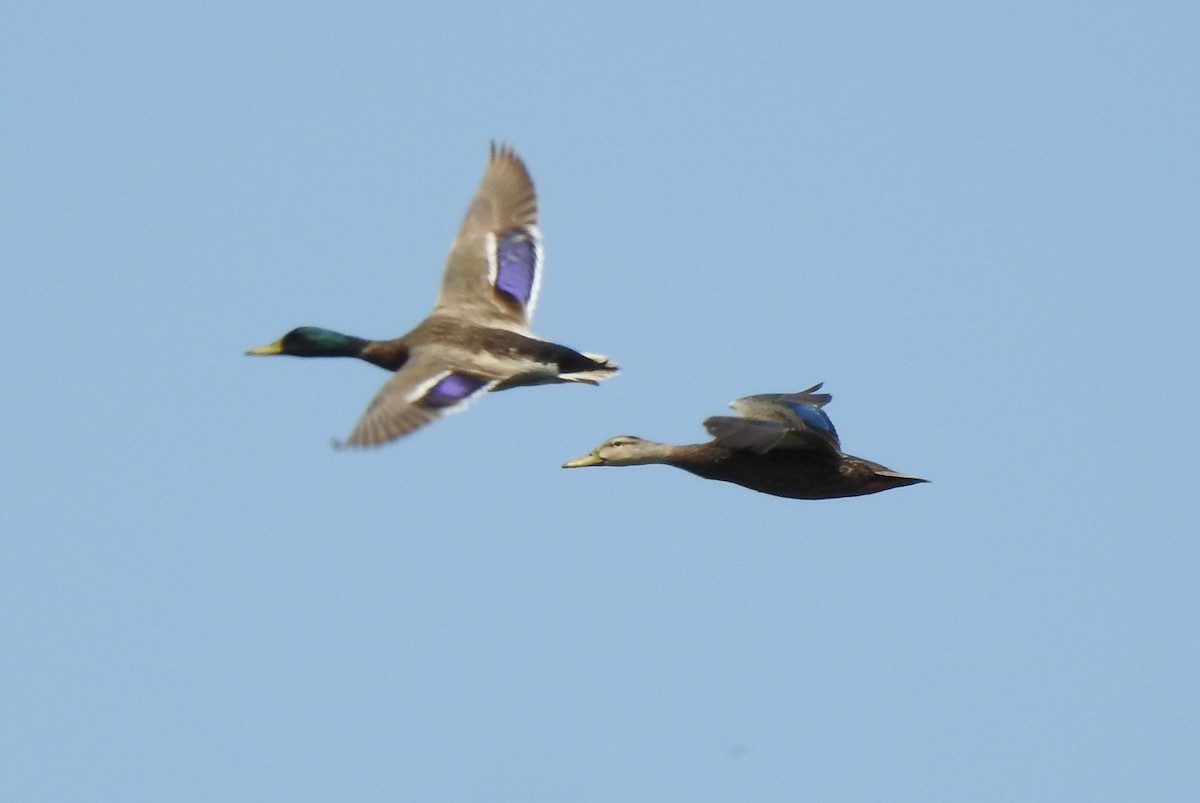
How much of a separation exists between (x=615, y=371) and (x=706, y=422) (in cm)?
388

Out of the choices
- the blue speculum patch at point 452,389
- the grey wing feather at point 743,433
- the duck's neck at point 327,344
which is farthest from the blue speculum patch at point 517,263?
the grey wing feather at point 743,433

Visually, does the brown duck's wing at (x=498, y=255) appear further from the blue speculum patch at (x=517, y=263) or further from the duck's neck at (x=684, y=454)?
the duck's neck at (x=684, y=454)

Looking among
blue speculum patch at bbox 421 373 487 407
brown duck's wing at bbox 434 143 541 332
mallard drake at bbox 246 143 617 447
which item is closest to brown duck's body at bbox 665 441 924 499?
blue speculum patch at bbox 421 373 487 407

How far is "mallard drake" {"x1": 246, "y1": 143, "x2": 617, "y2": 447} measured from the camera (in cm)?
1485

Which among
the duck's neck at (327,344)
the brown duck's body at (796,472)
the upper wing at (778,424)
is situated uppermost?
the duck's neck at (327,344)

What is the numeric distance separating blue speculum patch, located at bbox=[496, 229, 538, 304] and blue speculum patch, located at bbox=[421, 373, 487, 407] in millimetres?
2950

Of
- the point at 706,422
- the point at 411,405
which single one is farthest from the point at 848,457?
the point at 411,405

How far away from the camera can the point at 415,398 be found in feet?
48.6

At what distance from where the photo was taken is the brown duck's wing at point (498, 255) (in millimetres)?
17969

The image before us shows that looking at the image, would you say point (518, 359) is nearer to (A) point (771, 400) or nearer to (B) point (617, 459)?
(B) point (617, 459)

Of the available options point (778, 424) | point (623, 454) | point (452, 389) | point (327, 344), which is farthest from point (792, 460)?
point (327, 344)

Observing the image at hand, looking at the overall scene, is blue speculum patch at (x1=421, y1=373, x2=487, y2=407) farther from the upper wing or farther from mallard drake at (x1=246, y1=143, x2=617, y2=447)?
the upper wing

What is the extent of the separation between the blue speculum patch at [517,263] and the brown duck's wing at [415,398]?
8.28ft

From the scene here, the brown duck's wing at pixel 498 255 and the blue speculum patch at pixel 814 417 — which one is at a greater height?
the brown duck's wing at pixel 498 255
